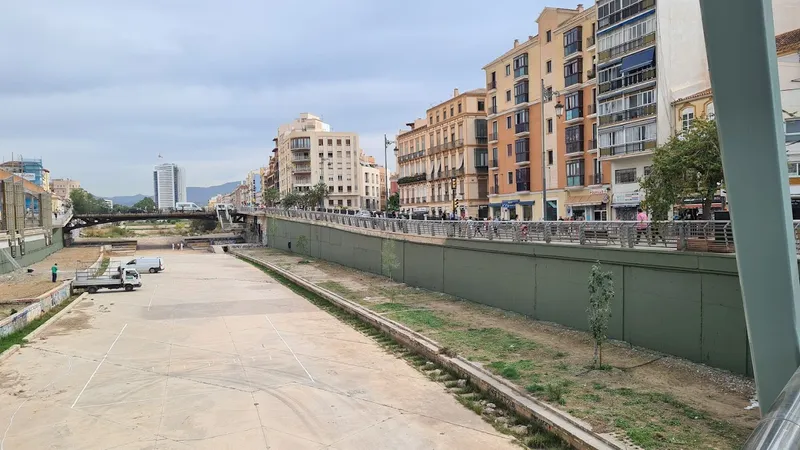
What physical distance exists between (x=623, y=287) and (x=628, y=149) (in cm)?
2226

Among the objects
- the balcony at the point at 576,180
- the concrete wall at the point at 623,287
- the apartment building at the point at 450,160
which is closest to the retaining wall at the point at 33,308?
the concrete wall at the point at 623,287

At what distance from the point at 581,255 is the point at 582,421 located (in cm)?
837

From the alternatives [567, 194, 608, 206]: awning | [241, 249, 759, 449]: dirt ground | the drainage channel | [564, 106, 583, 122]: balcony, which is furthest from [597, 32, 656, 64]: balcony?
the drainage channel

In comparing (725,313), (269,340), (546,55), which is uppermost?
(546,55)

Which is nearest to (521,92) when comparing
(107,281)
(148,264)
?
(107,281)

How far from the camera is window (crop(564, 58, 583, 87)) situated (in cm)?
4078

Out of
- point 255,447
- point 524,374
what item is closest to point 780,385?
point 524,374

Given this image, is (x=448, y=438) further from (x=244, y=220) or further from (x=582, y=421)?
(x=244, y=220)

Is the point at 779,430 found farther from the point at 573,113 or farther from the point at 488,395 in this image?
the point at 573,113

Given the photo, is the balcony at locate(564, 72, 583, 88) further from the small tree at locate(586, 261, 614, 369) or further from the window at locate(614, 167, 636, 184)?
the small tree at locate(586, 261, 614, 369)

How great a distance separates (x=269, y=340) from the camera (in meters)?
19.4

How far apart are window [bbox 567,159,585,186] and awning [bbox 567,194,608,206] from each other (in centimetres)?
112

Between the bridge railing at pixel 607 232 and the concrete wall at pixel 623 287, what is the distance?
0.32 metres

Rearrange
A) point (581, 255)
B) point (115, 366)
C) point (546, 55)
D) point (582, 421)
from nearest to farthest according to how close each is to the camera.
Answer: point (582, 421) → point (115, 366) → point (581, 255) → point (546, 55)
